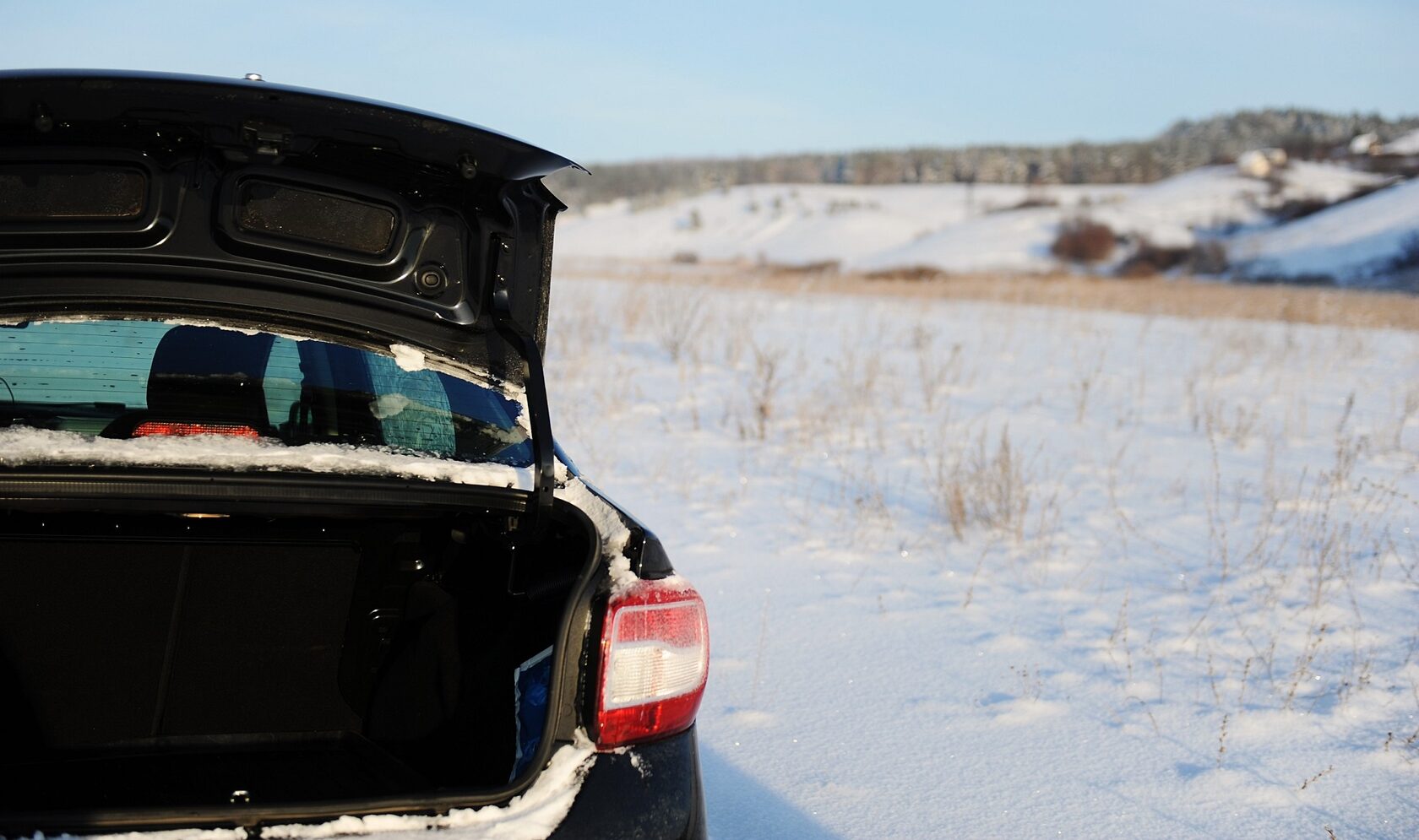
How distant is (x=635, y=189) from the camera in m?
106

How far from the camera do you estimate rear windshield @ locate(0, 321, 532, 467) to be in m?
2.16

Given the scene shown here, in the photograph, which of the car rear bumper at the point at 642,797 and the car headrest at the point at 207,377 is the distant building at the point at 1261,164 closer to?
the car headrest at the point at 207,377

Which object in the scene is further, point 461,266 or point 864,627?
point 864,627

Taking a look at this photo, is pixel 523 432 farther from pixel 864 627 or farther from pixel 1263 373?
pixel 1263 373

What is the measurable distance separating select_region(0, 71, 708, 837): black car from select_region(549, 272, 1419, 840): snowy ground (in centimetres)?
106

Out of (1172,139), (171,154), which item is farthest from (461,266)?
(1172,139)

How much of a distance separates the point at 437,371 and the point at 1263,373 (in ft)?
34.4

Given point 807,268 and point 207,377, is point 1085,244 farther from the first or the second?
point 207,377

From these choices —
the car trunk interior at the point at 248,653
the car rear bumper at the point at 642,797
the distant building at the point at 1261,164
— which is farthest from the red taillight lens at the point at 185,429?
the distant building at the point at 1261,164

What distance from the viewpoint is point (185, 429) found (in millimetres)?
2289

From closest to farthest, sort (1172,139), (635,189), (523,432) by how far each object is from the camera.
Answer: (523,432) < (635,189) < (1172,139)

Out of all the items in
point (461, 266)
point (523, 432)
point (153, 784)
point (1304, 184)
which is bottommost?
point (153, 784)

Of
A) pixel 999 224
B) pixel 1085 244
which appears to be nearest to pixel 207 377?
pixel 1085 244

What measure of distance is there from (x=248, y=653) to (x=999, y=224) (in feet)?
200
